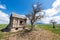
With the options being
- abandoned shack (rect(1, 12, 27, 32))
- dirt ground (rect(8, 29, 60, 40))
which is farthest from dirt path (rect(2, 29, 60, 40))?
abandoned shack (rect(1, 12, 27, 32))

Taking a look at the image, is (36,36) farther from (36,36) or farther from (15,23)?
(15,23)

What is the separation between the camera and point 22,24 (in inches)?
1951

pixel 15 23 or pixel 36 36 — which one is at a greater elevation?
pixel 15 23

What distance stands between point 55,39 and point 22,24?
23.4 metres

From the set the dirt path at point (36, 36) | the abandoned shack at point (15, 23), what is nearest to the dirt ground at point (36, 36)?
the dirt path at point (36, 36)

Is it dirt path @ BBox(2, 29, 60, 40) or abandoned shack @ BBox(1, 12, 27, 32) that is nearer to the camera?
dirt path @ BBox(2, 29, 60, 40)

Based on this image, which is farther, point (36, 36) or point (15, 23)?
point (15, 23)

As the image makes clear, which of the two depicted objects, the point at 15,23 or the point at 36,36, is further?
the point at 15,23

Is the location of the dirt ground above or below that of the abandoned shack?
below

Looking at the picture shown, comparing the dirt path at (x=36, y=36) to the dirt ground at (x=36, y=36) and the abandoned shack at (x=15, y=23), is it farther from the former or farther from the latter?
the abandoned shack at (x=15, y=23)

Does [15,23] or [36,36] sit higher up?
[15,23]

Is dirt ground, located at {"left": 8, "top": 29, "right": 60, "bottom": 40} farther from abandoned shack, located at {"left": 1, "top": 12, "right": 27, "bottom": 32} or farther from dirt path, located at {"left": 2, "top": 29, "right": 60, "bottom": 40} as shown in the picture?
abandoned shack, located at {"left": 1, "top": 12, "right": 27, "bottom": 32}

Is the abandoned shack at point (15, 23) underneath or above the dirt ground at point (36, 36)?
above

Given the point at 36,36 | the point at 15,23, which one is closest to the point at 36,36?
the point at 36,36
